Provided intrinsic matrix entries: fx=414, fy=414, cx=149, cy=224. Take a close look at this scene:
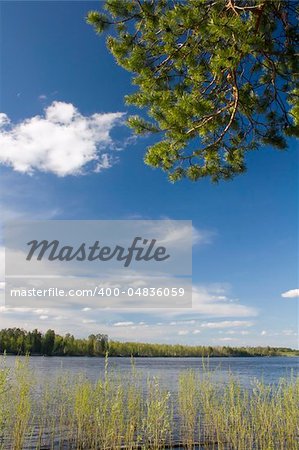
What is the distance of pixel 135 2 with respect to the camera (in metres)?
4.59

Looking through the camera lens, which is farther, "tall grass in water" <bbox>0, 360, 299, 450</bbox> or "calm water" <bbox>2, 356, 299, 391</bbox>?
"calm water" <bbox>2, 356, 299, 391</bbox>

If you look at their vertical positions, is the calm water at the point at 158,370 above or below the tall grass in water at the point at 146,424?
below

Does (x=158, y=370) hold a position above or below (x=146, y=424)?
below

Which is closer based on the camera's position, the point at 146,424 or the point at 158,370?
the point at 146,424

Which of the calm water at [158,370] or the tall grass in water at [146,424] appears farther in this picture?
the calm water at [158,370]

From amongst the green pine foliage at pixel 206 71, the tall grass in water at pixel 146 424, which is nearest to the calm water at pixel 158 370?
the tall grass in water at pixel 146 424

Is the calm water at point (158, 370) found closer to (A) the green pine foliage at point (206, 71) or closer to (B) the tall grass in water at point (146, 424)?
(B) the tall grass in water at point (146, 424)

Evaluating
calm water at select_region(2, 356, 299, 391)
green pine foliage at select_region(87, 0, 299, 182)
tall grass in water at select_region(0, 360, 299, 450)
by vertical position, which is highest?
green pine foliage at select_region(87, 0, 299, 182)

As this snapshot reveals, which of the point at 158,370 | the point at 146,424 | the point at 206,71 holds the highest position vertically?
the point at 206,71

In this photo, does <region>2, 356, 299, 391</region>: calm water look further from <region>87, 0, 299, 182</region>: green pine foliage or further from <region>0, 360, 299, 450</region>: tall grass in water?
<region>87, 0, 299, 182</region>: green pine foliage

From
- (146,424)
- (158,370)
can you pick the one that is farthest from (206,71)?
(158,370)

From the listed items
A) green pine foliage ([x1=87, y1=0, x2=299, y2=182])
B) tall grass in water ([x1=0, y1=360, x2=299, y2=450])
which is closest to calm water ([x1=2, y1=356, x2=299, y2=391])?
tall grass in water ([x1=0, y1=360, x2=299, y2=450])

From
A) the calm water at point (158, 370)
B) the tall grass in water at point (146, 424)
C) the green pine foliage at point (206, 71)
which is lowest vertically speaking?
the calm water at point (158, 370)

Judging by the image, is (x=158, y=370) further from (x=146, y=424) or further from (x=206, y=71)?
(x=206, y=71)
